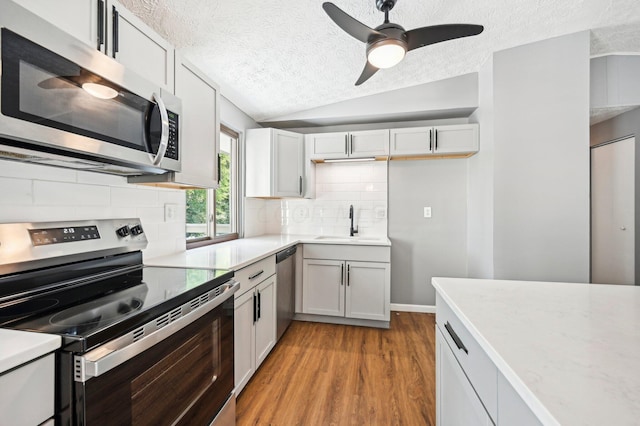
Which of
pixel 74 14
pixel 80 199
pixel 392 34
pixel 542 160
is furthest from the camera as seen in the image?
pixel 542 160

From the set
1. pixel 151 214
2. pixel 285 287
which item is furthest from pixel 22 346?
pixel 285 287

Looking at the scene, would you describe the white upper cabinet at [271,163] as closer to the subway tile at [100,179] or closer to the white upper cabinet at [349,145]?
the white upper cabinet at [349,145]

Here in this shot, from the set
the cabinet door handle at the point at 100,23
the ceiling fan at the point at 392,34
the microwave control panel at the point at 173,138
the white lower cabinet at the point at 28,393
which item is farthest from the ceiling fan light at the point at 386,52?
the white lower cabinet at the point at 28,393

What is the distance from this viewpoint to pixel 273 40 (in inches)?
74.5

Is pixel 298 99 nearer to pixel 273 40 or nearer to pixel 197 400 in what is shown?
pixel 273 40

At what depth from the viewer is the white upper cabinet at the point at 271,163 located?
2990 mm

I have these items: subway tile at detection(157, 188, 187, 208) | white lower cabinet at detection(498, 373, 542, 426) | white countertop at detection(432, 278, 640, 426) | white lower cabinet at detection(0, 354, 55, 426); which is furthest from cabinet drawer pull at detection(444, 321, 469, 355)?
subway tile at detection(157, 188, 187, 208)

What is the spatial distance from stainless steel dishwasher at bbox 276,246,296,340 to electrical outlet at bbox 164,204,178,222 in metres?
0.84

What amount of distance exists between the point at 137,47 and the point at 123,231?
887mm

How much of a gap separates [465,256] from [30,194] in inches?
139

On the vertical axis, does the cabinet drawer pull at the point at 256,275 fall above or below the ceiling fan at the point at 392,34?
below

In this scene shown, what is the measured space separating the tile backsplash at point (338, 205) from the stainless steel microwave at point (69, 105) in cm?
205

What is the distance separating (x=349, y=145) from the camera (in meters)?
3.06

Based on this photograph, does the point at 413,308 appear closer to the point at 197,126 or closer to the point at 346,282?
the point at 346,282
